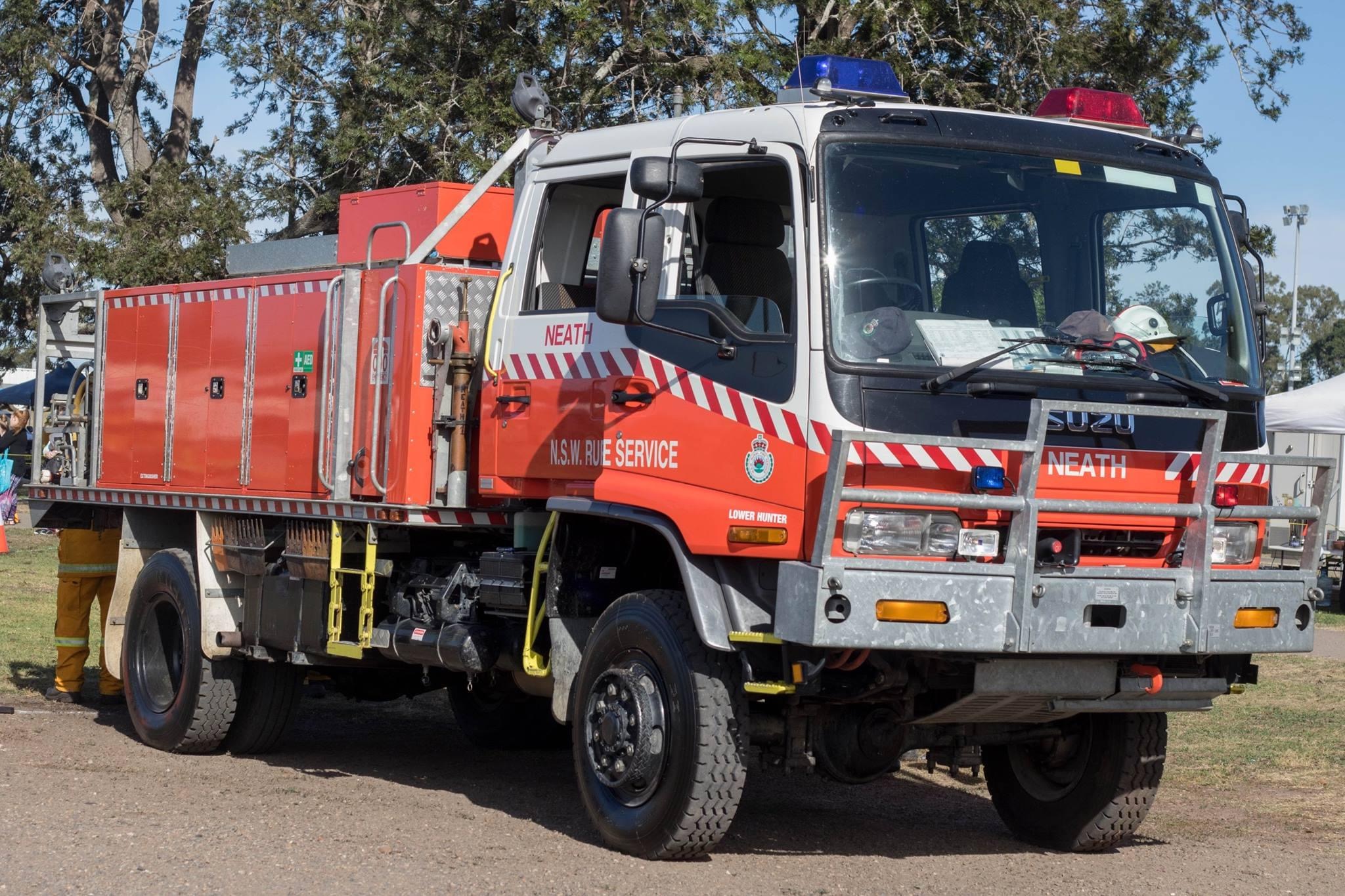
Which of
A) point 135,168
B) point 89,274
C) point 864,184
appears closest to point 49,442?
point 864,184

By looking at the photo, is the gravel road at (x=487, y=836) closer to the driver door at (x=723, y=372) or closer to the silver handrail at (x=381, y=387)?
the driver door at (x=723, y=372)

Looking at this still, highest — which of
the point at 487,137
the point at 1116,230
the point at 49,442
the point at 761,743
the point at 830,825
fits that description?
the point at 487,137

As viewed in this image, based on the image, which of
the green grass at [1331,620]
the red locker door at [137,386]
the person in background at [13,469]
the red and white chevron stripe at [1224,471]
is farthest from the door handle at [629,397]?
the person in background at [13,469]

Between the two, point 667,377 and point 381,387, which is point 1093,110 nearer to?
point 667,377

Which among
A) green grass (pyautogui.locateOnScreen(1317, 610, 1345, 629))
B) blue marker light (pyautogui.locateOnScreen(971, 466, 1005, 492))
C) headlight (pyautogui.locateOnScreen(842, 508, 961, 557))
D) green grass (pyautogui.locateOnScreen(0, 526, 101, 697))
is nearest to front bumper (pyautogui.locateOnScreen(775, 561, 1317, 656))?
headlight (pyautogui.locateOnScreen(842, 508, 961, 557))

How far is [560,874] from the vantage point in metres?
6.44

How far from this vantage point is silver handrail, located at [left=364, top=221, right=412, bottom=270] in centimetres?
866

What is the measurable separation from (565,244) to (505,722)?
11.8 ft

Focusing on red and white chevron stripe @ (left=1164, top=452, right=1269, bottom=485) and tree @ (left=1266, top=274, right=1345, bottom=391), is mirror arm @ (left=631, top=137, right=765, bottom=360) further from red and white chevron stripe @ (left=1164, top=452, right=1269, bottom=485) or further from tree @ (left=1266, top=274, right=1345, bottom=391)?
tree @ (left=1266, top=274, right=1345, bottom=391)

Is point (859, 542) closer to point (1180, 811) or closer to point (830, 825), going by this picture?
point (830, 825)

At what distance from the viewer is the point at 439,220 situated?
28.1 ft

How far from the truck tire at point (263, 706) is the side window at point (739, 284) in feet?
13.5

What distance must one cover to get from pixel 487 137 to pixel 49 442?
23.1ft

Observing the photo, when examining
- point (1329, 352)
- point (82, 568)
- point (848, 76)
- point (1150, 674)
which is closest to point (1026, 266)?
point (848, 76)
